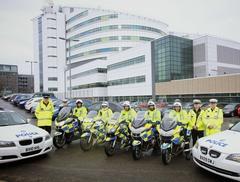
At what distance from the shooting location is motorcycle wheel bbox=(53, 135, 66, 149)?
23.9 ft

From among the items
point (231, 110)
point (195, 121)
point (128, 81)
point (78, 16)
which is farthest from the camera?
point (78, 16)

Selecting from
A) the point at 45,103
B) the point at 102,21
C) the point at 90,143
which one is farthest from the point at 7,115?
the point at 102,21

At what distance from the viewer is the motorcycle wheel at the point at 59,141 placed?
729 cm

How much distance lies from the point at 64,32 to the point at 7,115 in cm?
8108

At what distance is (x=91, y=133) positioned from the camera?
287 inches

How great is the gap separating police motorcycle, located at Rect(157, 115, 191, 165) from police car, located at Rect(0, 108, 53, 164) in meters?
3.38

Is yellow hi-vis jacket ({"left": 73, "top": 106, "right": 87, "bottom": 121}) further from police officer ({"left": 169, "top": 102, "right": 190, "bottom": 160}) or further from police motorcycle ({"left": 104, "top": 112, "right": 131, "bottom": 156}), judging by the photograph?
police officer ({"left": 169, "top": 102, "right": 190, "bottom": 160})

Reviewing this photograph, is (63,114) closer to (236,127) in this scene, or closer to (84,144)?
(84,144)

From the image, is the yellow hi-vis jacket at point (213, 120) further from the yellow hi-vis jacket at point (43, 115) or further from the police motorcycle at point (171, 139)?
the yellow hi-vis jacket at point (43, 115)

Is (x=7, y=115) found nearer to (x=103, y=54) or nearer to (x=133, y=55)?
(x=133, y=55)

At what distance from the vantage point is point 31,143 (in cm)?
555

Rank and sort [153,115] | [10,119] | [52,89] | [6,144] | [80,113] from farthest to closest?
[52,89] → [80,113] → [153,115] → [10,119] → [6,144]

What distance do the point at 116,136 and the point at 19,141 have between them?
2.81 meters

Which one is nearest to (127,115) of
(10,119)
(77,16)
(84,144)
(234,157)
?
(84,144)
